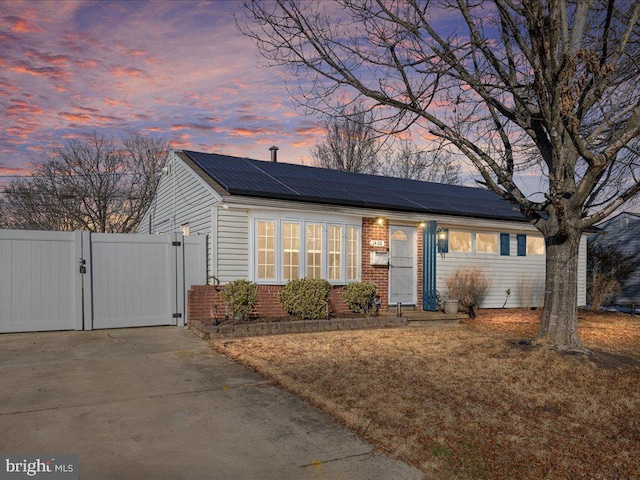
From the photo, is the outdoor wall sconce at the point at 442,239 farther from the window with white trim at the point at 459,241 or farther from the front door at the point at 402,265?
the front door at the point at 402,265

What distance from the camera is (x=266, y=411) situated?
17.3ft

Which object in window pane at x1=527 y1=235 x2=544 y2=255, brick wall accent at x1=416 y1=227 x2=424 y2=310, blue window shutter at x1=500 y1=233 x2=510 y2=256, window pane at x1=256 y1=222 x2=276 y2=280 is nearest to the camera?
window pane at x1=256 y1=222 x2=276 y2=280

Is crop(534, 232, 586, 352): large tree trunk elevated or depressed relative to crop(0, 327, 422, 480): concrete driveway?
elevated

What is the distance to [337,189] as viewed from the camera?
14.0 m

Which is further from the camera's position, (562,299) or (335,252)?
(335,252)

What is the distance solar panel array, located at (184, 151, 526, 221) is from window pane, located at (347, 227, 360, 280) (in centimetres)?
81

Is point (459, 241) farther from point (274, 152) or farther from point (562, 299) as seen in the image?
point (274, 152)

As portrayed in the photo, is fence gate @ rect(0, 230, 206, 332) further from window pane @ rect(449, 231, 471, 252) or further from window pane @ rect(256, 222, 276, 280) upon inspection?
window pane @ rect(449, 231, 471, 252)

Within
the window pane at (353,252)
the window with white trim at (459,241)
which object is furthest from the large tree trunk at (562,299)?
the window with white trim at (459,241)

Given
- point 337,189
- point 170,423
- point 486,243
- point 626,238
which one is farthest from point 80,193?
point 626,238

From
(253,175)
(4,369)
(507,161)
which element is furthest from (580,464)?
(253,175)

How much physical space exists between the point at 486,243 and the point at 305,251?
661 centimetres

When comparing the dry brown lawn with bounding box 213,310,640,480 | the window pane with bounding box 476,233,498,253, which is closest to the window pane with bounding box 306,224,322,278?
the dry brown lawn with bounding box 213,310,640,480

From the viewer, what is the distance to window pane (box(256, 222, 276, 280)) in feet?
38.5
